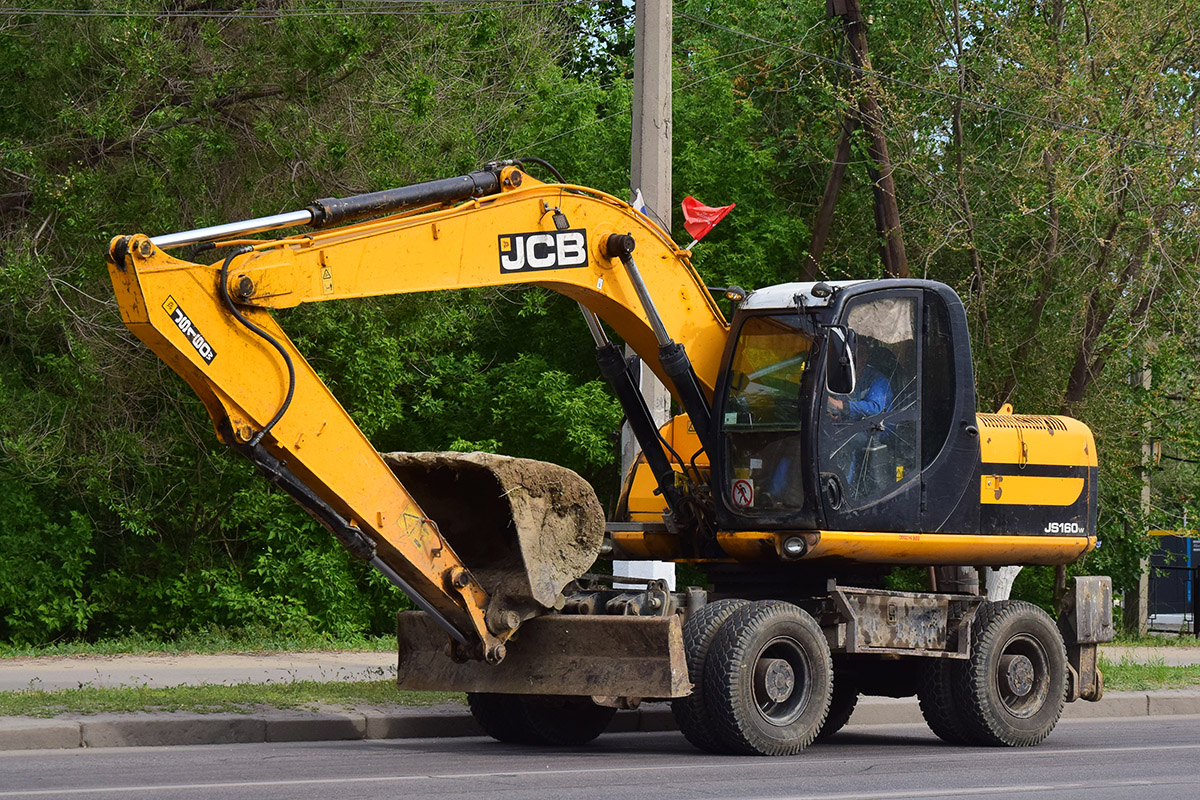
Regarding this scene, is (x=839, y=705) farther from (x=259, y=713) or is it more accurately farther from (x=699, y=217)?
(x=699, y=217)

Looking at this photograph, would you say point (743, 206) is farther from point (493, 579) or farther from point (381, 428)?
point (493, 579)

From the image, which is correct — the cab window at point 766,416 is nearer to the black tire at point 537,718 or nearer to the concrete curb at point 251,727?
the black tire at point 537,718

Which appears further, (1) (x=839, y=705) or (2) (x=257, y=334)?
(1) (x=839, y=705)

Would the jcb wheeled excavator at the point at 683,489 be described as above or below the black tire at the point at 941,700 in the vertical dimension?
above

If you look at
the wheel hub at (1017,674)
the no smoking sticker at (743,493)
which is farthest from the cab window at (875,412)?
the wheel hub at (1017,674)

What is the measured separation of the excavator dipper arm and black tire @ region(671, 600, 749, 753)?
86 centimetres

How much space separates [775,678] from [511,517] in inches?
82.8

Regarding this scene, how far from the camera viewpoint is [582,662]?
10.7 meters

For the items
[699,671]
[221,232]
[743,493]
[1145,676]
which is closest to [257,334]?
[221,232]

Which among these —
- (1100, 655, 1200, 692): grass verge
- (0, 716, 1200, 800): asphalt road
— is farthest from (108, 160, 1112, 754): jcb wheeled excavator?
(1100, 655, 1200, 692): grass verge

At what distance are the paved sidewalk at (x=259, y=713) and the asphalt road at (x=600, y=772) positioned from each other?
0.23 m

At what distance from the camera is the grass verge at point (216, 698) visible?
11.7 metres

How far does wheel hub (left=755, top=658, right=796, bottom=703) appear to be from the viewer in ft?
35.8

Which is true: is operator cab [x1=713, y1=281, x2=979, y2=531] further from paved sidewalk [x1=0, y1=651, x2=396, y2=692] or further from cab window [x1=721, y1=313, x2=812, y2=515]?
paved sidewalk [x1=0, y1=651, x2=396, y2=692]
